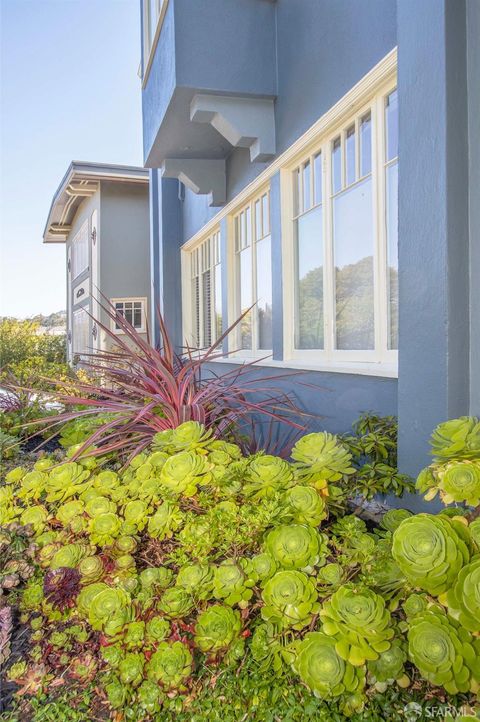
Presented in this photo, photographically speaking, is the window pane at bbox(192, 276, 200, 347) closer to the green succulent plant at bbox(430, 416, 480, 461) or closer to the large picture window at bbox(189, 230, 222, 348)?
the large picture window at bbox(189, 230, 222, 348)

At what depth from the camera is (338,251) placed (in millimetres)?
3688

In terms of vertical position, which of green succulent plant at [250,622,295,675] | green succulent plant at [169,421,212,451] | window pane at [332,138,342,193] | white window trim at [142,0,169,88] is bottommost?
green succulent plant at [250,622,295,675]

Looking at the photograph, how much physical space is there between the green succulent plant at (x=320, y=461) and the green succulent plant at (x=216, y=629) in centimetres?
54

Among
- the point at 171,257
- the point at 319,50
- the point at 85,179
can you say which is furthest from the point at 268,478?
the point at 85,179

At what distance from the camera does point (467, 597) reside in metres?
1.00

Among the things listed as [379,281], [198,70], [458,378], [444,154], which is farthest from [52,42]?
[458,378]

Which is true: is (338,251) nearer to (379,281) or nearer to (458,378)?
(379,281)

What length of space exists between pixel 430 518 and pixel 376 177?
8.57 ft

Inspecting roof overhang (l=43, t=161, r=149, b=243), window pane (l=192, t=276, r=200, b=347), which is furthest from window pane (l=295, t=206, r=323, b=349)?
roof overhang (l=43, t=161, r=149, b=243)

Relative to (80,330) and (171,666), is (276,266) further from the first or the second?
(80,330)

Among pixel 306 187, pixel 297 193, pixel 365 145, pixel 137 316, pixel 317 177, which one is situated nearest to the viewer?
pixel 365 145

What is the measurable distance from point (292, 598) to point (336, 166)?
10.9 ft

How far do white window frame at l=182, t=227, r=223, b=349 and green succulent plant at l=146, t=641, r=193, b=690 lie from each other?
5565 millimetres

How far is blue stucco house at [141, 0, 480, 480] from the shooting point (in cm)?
203
